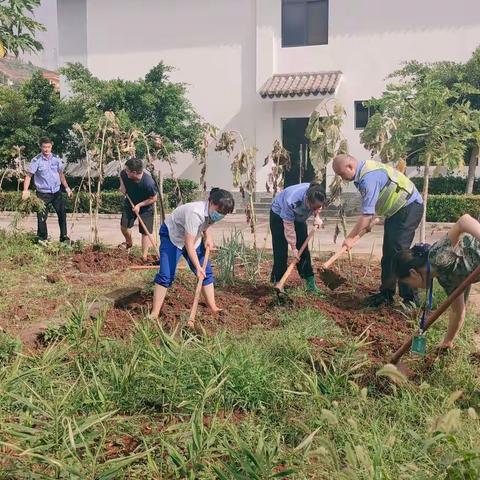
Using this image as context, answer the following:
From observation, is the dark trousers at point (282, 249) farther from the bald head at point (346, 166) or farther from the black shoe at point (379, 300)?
the bald head at point (346, 166)

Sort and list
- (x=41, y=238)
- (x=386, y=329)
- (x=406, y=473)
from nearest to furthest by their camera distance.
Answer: (x=406, y=473)
(x=386, y=329)
(x=41, y=238)

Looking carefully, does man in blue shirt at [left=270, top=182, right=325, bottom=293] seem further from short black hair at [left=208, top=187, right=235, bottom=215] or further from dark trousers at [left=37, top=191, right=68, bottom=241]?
dark trousers at [left=37, top=191, right=68, bottom=241]

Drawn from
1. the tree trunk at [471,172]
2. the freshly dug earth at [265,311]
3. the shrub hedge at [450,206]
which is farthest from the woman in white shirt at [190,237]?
the tree trunk at [471,172]

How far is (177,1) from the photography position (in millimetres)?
17406

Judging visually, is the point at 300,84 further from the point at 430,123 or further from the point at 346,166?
the point at 346,166

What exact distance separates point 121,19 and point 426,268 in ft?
54.3

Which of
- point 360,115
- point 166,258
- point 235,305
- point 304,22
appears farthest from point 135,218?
point 304,22

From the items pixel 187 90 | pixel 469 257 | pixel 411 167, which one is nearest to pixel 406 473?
pixel 469 257

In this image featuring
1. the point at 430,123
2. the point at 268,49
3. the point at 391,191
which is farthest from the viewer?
the point at 268,49

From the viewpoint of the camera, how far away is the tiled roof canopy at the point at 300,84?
50.9 ft

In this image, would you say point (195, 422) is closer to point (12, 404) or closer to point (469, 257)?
point (12, 404)

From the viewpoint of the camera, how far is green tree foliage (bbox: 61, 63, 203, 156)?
15828 mm

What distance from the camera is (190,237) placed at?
4695 mm

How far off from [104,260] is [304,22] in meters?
11.1
